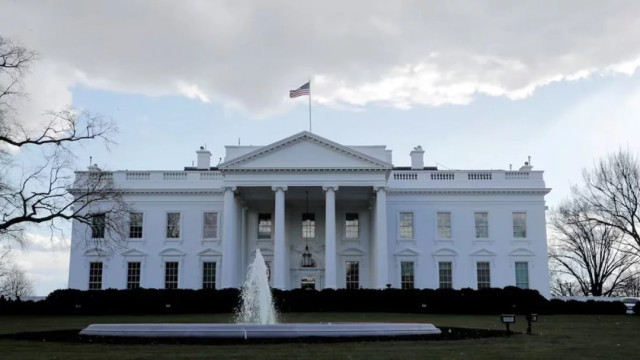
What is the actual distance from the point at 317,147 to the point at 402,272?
10.5 m

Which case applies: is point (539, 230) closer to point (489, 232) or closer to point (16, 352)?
point (489, 232)

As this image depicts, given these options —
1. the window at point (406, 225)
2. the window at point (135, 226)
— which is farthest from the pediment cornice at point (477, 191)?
the window at point (135, 226)

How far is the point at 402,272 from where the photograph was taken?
4622 centimetres

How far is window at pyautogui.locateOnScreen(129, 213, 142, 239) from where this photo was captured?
46438mm

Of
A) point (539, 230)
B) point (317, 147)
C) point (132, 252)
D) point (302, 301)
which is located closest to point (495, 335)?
point (302, 301)

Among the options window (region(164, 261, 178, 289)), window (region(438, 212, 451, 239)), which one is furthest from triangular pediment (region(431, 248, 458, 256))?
window (region(164, 261, 178, 289))

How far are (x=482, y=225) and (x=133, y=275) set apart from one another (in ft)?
77.9

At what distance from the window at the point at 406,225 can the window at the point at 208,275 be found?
12859mm

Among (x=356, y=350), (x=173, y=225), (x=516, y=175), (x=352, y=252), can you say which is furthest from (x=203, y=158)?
(x=356, y=350)

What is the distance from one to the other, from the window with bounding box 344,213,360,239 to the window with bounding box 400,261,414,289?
145 inches

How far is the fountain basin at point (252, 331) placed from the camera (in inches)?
733

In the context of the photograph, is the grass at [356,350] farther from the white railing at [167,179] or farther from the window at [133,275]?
the white railing at [167,179]

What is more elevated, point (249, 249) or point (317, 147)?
point (317, 147)

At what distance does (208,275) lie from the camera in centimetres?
4600
